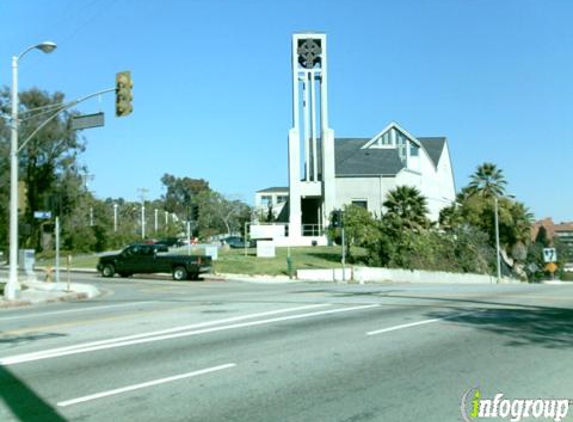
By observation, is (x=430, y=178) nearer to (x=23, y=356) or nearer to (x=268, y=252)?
(x=268, y=252)

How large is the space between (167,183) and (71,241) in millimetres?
99042

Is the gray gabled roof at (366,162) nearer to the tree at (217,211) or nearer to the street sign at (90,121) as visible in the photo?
the tree at (217,211)

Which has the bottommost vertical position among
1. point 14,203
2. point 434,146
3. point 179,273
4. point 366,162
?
point 179,273

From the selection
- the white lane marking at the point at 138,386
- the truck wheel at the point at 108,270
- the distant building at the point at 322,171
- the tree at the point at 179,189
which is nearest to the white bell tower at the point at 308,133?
the distant building at the point at 322,171

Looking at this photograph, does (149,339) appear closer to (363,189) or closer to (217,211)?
(363,189)

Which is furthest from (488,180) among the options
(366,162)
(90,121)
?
(90,121)

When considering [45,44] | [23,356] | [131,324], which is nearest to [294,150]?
[45,44]

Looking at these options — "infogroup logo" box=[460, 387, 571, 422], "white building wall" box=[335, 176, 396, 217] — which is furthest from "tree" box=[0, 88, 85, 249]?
"infogroup logo" box=[460, 387, 571, 422]

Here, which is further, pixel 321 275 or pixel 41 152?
pixel 41 152

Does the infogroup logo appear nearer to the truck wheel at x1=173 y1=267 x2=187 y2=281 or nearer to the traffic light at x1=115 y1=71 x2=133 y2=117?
the traffic light at x1=115 y1=71 x2=133 y2=117

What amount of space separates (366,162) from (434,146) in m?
25.1

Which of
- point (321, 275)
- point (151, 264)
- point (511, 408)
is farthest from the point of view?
point (321, 275)

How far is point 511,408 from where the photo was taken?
699 cm

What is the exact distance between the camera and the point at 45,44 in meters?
23.3
